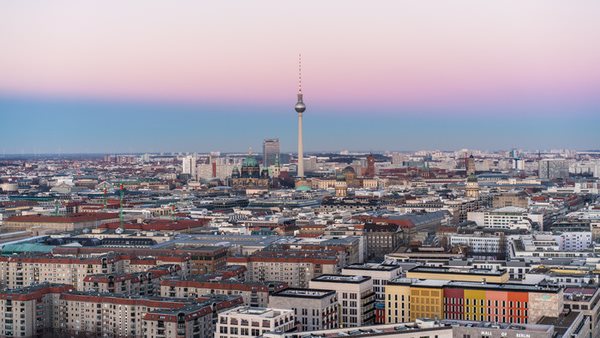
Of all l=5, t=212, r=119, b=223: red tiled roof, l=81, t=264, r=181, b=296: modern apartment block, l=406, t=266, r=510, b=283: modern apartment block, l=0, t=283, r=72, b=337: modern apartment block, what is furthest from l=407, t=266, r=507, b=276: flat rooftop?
l=5, t=212, r=119, b=223: red tiled roof

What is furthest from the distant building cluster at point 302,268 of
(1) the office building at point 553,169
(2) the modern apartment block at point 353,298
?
(1) the office building at point 553,169

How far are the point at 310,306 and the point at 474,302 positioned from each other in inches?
183

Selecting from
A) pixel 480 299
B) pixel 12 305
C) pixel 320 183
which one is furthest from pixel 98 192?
pixel 480 299

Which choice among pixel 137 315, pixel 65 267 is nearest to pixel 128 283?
pixel 137 315

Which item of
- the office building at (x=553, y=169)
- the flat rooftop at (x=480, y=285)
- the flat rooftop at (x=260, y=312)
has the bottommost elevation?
the flat rooftop at (x=260, y=312)

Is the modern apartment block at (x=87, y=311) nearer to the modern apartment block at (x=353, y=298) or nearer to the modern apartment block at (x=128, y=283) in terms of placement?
the modern apartment block at (x=128, y=283)

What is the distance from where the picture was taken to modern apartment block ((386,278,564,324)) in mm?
24984

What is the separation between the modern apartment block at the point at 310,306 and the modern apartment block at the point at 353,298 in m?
1.00

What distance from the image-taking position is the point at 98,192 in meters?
83.6

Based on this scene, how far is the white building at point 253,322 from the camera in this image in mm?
22750

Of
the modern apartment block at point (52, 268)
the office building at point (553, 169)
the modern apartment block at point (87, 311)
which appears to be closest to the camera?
the modern apartment block at point (87, 311)

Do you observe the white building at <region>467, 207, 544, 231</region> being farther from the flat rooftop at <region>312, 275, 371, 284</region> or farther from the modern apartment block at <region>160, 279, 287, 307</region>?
the modern apartment block at <region>160, 279, 287, 307</region>

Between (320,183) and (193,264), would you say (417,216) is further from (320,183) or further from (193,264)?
(320,183)

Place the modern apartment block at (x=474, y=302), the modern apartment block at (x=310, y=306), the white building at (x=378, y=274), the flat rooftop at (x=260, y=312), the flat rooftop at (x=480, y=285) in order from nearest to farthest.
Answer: the flat rooftop at (x=260, y=312) < the modern apartment block at (x=474, y=302) < the modern apartment block at (x=310, y=306) < the flat rooftop at (x=480, y=285) < the white building at (x=378, y=274)
